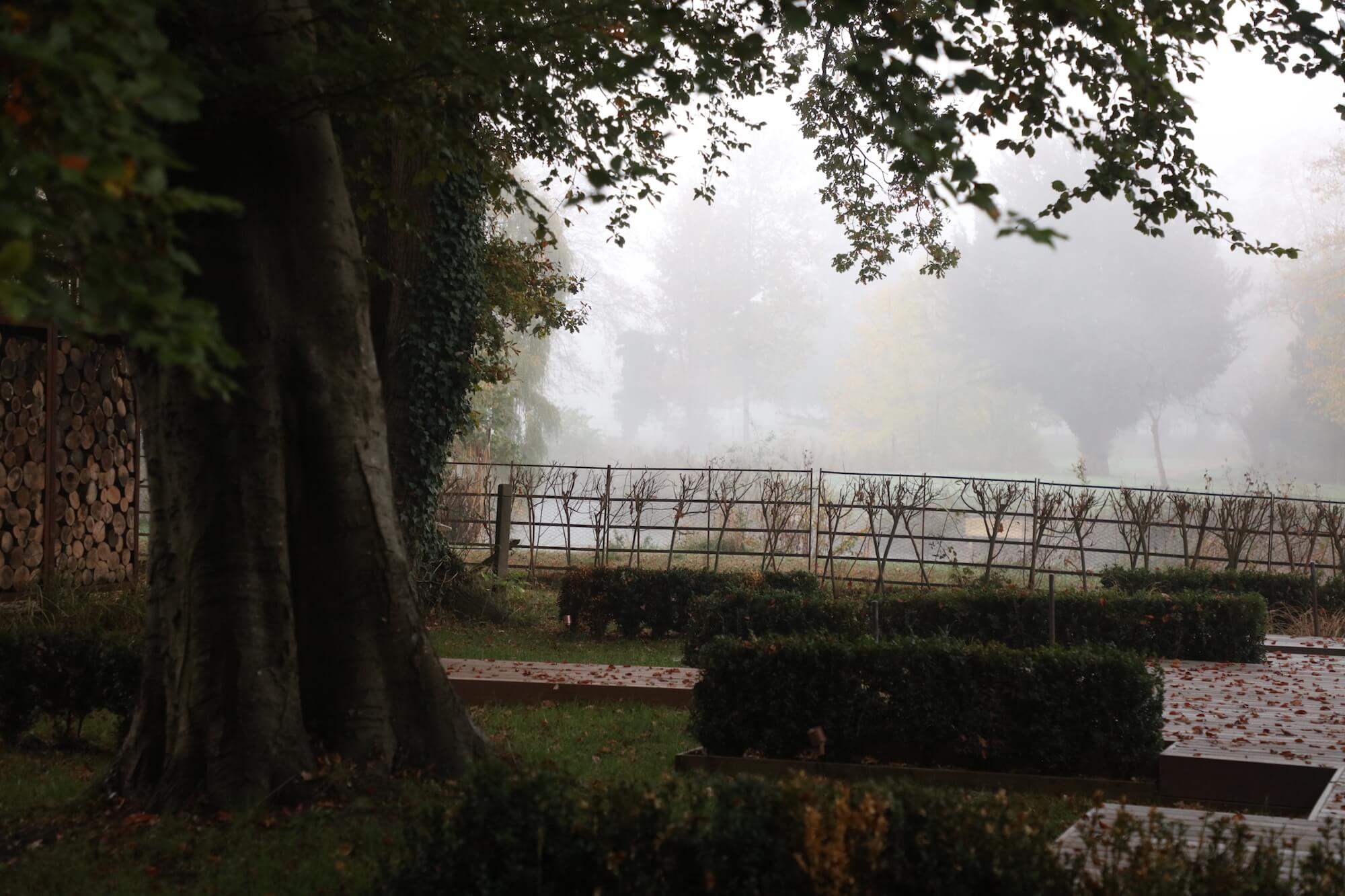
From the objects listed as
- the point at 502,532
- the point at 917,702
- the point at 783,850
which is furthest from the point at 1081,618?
the point at 783,850

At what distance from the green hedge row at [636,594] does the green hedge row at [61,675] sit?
19.3 feet

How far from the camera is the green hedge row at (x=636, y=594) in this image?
11.4 meters

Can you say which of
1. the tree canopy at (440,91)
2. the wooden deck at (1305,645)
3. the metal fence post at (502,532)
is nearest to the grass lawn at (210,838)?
the tree canopy at (440,91)

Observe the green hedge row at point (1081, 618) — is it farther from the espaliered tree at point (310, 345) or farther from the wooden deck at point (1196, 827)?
the wooden deck at point (1196, 827)

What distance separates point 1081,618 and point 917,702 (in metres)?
4.49

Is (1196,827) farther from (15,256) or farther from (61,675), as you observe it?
(61,675)

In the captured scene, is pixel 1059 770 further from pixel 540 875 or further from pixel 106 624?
pixel 106 624

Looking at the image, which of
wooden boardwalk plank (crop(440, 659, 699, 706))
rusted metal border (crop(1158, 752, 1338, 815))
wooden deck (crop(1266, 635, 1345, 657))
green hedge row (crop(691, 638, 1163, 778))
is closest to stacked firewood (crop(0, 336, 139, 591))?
wooden boardwalk plank (crop(440, 659, 699, 706))

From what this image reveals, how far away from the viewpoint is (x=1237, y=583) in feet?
38.4

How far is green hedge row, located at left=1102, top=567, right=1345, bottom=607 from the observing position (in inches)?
453

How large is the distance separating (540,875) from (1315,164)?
116 feet

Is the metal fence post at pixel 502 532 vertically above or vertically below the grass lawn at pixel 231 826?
above

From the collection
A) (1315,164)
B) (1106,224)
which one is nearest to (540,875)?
(1315,164)

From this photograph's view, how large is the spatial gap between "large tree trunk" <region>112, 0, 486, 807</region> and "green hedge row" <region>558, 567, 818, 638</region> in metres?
6.44
